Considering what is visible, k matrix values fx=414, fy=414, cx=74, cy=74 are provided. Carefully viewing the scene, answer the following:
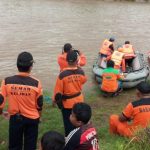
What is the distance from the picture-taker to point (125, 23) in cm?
2623

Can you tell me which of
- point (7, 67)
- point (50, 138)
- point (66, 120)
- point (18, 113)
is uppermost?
point (50, 138)

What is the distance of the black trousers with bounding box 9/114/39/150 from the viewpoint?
6.16 metres

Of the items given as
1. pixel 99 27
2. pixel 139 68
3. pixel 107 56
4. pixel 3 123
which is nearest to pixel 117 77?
pixel 139 68

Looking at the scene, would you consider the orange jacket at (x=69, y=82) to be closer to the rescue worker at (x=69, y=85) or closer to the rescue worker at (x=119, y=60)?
the rescue worker at (x=69, y=85)

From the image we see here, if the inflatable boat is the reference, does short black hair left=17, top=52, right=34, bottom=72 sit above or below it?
above

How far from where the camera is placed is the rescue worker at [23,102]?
A: 5.93 metres

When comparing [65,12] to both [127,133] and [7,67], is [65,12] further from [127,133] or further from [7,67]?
[127,133]

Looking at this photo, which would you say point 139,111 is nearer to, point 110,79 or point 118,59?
point 110,79

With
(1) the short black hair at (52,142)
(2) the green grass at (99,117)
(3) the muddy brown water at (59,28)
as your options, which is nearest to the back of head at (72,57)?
(2) the green grass at (99,117)

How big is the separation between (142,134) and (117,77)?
6267 millimetres

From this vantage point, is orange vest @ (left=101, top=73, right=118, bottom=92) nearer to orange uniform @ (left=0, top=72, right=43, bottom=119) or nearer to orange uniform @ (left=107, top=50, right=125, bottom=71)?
orange uniform @ (left=107, top=50, right=125, bottom=71)

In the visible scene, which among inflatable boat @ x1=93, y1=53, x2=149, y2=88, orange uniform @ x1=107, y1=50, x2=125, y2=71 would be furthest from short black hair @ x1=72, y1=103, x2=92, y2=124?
orange uniform @ x1=107, y1=50, x2=125, y2=71

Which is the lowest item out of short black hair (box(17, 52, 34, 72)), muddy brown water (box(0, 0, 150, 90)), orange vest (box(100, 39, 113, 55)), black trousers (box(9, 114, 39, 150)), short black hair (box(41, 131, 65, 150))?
muddy brown water (box(0, 0, 150, 90))

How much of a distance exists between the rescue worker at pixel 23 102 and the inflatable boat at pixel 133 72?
20.8 ft
